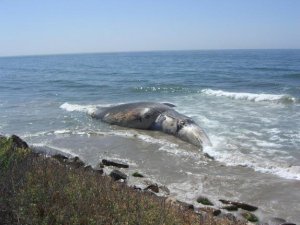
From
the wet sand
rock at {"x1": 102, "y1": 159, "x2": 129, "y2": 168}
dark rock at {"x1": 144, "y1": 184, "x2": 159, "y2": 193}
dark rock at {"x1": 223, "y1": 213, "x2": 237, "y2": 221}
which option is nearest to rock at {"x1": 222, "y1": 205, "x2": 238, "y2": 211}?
the wet sand

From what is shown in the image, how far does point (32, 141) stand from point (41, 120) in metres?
4.26

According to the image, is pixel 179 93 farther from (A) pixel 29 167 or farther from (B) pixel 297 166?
(A) pixel 29 167

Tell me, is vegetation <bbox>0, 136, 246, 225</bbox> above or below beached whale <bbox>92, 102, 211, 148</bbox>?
above

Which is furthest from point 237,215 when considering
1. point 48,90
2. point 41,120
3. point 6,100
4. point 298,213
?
point 48,90

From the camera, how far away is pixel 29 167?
258 inches

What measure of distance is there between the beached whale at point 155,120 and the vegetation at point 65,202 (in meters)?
7.62

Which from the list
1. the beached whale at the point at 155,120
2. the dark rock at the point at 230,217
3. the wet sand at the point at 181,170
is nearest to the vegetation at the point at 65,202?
the dark rock at the point at 230,217

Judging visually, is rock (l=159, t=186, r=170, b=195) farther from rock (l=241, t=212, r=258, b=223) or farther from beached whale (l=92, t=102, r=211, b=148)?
beached whale (l=92, t=102, r=211, b=148)

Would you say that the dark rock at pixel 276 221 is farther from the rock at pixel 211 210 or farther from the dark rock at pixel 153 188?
the dark rock at pixel 153 188

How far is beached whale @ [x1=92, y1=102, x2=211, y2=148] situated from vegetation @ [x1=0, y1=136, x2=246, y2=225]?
762 cm

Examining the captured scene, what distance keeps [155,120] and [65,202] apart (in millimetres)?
10984

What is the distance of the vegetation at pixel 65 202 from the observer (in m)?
5.02

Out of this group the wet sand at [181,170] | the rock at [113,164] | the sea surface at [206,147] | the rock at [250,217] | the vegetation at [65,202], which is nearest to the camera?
the vegetation at [65,202]

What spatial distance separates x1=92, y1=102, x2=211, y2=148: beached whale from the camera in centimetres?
1423
